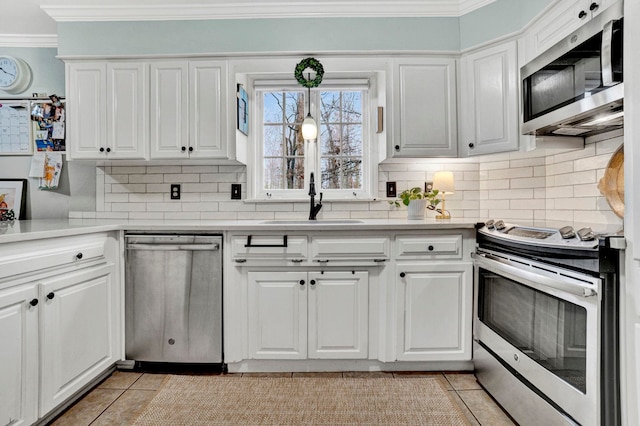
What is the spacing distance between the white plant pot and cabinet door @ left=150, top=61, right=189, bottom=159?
5.33 feet

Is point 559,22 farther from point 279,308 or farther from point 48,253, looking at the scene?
point 48,253

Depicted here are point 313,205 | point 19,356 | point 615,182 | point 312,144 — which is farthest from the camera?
point 312,144

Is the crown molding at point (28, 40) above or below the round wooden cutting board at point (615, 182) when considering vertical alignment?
above

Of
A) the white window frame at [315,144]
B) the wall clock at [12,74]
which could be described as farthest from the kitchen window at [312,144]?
the wall clock at [12,74]


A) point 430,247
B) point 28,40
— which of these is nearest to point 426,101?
point 430,247

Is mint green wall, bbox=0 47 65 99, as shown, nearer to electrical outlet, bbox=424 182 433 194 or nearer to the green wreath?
the green wreath

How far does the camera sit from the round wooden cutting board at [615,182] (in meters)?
1.72

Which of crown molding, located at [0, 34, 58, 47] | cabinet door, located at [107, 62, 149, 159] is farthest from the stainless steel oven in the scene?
crown molding, located at [0, 34, 58, 47]

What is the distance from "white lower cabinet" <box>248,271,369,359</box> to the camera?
6.95ft

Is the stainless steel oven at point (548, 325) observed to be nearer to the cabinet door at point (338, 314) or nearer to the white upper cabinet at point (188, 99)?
the cabinet door at point (338, 314)

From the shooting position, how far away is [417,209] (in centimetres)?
251

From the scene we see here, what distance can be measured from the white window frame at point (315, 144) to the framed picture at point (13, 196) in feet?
5.73

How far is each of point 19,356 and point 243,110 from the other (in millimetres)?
1831

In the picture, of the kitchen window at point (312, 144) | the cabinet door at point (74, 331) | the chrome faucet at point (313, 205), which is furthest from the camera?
the kitchen window at point (312, 144)
